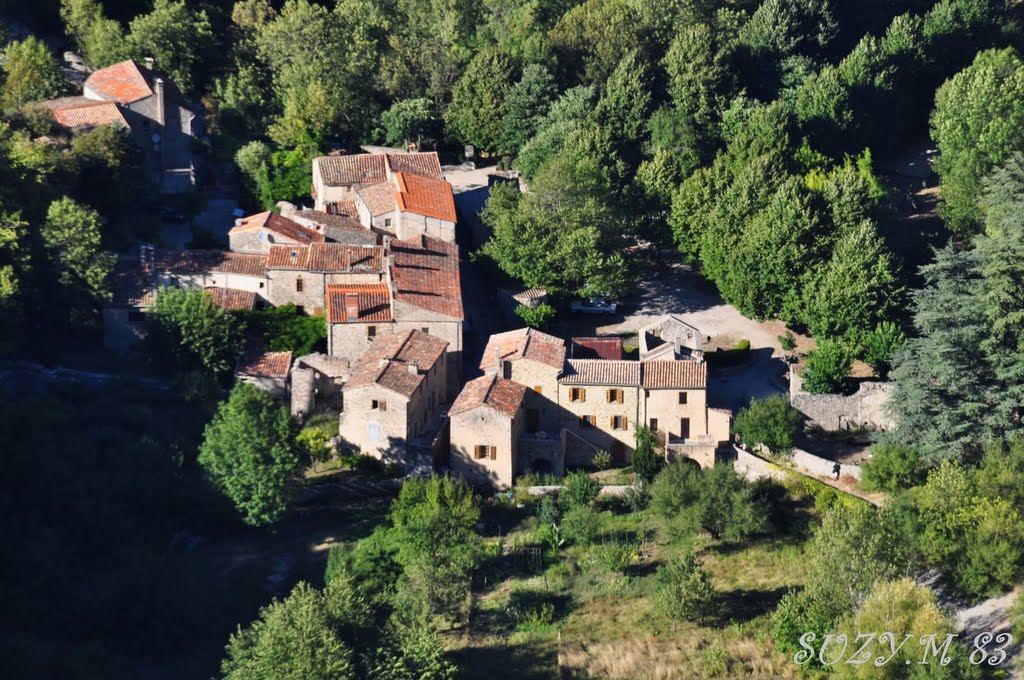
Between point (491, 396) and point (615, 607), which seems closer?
point (615, 607)

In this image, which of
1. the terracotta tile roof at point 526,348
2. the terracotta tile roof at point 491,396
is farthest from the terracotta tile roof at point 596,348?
the terracotta tile roof at point 491,396

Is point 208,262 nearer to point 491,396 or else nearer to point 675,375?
point 491,396

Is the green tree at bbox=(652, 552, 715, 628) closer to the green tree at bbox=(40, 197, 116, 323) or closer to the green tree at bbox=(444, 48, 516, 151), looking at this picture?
the green tree at bbox=(40, 197, 116, 323)

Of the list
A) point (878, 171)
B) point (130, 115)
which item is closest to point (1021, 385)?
point (878, 171)

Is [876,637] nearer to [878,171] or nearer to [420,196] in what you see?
[420,196]

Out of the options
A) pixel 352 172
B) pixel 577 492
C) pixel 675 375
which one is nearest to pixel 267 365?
A: pixel 577 492

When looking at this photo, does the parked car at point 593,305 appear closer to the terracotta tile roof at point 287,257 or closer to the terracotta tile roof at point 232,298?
the terracotta tile roof at point 287,257

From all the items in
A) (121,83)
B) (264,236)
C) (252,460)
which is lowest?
(252,460)
